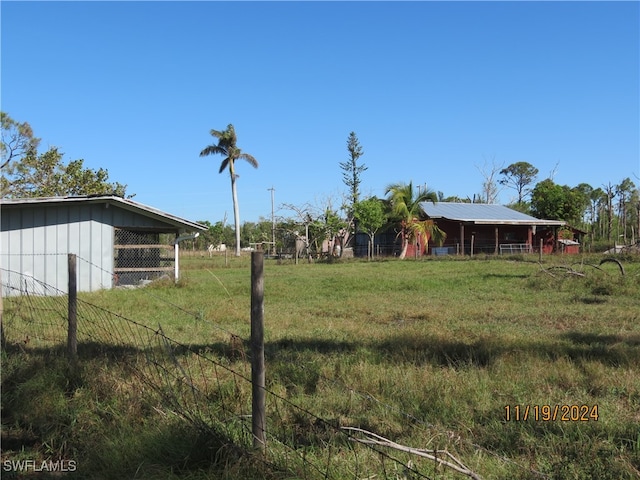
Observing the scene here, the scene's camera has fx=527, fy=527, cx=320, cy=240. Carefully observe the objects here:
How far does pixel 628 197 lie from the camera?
213 ft

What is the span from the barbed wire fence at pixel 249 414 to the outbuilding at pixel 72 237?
25.3ft

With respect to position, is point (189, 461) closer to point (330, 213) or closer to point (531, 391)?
point (531, 391)

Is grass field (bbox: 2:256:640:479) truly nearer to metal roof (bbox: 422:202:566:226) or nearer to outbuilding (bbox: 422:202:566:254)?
metal roof (bbox: 422:202:566:226)

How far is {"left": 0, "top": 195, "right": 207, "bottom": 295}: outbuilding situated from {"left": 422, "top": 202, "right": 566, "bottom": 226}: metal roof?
2520 cm

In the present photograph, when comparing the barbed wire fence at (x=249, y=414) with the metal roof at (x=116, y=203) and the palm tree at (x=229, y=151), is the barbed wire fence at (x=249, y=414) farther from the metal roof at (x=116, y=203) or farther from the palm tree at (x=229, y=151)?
the palm tree at (x=229, y=151)

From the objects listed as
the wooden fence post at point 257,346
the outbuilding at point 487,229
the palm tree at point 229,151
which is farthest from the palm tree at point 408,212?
the wooden fence post at point 257,346

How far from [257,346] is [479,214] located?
3853cm

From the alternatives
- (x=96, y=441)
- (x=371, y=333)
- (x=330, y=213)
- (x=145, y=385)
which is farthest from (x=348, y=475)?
(x=330, y=213)

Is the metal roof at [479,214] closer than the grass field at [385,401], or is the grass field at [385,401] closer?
the grass field at [385,401]

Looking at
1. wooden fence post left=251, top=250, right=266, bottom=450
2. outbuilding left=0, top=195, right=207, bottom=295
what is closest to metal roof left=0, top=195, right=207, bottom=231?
outbuilding left=0, top=195, right=207, bottom=295
